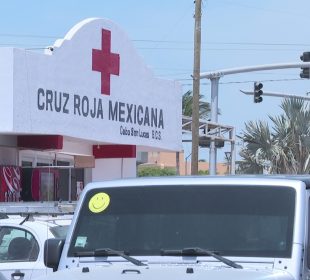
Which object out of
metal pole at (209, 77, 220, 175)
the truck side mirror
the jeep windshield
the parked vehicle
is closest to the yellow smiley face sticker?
the jeep windshield

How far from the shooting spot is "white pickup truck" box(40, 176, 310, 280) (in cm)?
569

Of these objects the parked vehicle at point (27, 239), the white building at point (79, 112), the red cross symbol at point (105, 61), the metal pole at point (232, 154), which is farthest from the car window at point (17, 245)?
the metal pole at point (232, 154)

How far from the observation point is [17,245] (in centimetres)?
959

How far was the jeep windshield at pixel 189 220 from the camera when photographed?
19.3ft

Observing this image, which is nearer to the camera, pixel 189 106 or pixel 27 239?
pixel 27 239

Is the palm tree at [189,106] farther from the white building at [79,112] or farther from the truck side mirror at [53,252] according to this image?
the truck side mirror at [53,252]

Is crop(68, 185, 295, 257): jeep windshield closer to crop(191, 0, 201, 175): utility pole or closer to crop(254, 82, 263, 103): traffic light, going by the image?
crop(191, 0, 201, 175): utility pole

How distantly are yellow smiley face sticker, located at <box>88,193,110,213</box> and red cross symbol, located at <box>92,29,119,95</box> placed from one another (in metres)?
14.0

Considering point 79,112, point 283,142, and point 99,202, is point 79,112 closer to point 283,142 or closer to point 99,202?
point 283,142

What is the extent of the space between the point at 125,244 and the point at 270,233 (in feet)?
3.53

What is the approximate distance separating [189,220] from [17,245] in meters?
3.99

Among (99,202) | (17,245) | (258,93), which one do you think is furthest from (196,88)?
(99,202)

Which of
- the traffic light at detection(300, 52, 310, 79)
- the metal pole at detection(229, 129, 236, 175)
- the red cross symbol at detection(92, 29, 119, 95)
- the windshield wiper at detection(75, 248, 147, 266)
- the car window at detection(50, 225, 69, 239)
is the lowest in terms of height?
the car window at detection(50, 225, 69, 239)

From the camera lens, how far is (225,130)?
3088 centimetres
